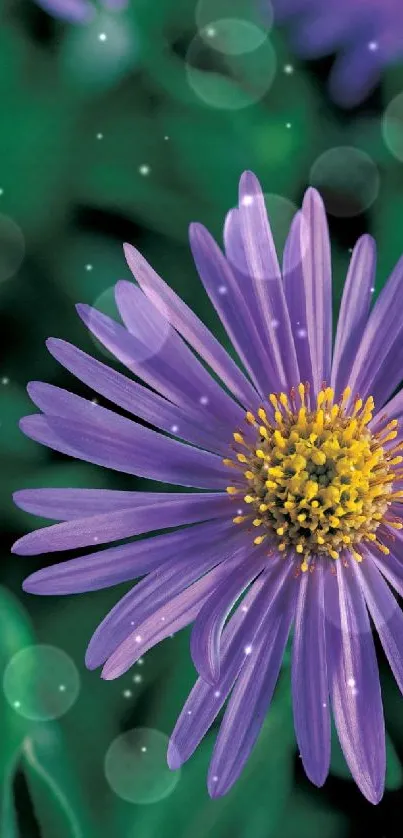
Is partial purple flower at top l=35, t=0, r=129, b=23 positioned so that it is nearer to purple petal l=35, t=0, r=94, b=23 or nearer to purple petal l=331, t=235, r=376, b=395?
purple petal l=35, t=0, r=94, b=23

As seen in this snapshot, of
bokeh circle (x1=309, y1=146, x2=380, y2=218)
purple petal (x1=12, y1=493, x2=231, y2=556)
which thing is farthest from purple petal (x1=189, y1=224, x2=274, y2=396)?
bokeh circle (x1=309, y1=146, x2=380, y2=218)

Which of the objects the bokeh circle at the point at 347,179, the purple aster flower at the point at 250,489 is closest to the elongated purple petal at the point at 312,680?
the purple aster flower at the point at 250,489

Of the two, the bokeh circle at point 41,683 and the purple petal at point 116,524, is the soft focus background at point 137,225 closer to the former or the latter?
the bokeh circle at point 41,683

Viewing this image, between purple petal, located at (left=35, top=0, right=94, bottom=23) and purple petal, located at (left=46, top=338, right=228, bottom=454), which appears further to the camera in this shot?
purple petal, located at (left=35, top=0, right=94, bottom=23)

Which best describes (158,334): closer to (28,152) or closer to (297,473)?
(297,473)

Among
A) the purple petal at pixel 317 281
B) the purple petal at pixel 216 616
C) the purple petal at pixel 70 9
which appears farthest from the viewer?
the purple petal at pixel 70 9

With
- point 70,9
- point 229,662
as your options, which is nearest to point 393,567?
point 229,662

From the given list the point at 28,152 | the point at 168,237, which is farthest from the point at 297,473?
the point at 28,152
